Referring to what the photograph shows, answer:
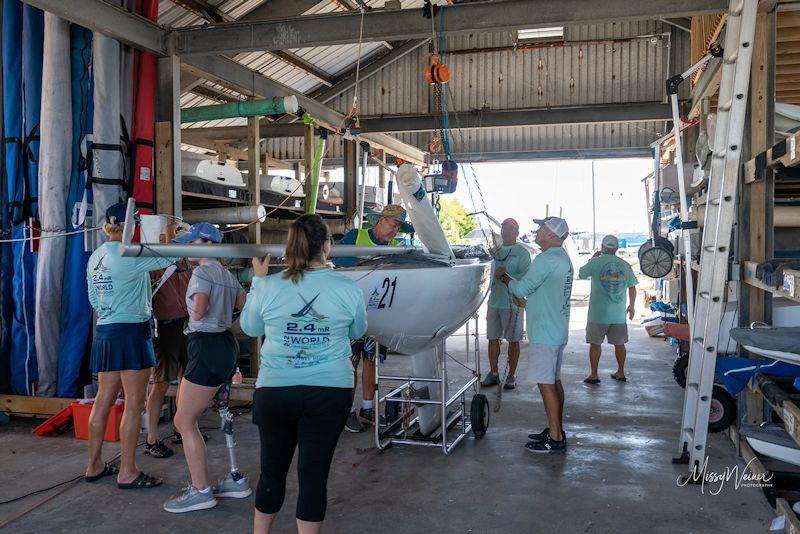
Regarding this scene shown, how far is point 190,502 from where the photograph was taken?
12.1ft

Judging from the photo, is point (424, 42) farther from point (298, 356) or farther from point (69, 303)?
point (298, 356)

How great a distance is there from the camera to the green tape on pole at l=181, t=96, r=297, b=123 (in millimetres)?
7098

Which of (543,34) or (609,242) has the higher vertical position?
(543,34)

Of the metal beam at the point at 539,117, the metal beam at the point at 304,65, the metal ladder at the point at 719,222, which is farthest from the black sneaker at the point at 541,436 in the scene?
the metal beam at the point at 304,65

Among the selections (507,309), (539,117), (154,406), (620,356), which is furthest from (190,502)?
(539,117)

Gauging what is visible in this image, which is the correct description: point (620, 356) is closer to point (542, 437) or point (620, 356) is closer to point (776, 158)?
point (542, 437)

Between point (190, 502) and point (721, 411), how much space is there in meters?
3.58

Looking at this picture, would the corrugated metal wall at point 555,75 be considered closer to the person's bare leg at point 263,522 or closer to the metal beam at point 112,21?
the metal beam at point 112,21

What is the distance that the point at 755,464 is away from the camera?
13.7ft

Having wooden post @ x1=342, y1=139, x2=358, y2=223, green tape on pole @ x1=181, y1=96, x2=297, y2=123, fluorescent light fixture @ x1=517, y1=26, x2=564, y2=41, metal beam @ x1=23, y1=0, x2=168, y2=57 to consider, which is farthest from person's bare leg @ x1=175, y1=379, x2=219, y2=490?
fluorescent light fixture @ x1=517, y1=26, x2=564, y2=41

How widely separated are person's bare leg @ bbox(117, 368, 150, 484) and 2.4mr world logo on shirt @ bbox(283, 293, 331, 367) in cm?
182

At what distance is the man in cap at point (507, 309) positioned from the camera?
6.80 m

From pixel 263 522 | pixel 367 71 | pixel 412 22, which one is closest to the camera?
pixel 263 522

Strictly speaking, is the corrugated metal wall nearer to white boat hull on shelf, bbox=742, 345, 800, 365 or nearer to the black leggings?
white boat hull on shelf, bbox=742, 345, 800, 365
